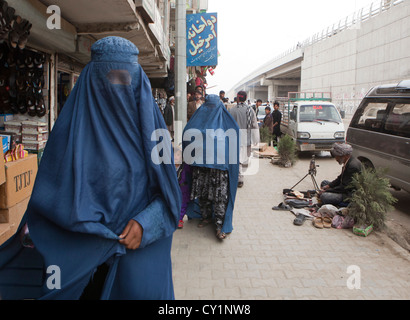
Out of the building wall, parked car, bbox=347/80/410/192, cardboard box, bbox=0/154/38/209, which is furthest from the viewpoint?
the building wall

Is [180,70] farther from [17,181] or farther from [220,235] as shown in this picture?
[17,181]

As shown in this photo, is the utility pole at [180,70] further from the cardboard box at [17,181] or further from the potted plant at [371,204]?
the potted plant at [371,204]

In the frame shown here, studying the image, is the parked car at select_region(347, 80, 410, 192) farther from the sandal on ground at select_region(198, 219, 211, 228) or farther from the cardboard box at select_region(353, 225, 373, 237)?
the sandal on ground at select_region(198, 219, 211, 228)

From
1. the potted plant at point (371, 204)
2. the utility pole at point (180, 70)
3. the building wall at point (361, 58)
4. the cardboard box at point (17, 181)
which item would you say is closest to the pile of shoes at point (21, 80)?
the cardboard box at point (17, 181)

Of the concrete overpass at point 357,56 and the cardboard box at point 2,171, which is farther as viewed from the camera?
the concrete overpass at point 357,56

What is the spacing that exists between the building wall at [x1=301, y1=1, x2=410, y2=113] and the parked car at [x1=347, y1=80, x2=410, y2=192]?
17.9 meters

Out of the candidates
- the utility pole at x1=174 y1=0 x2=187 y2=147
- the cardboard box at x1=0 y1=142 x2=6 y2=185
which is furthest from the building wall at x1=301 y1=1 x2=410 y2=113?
the cardboard box at x1=0 y1=142 x2=6 y2=185

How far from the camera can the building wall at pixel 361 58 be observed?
73.7 feet

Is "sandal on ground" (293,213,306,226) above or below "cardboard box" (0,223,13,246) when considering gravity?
below

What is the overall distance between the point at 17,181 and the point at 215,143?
2.31 meters

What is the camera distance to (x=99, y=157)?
1542mm

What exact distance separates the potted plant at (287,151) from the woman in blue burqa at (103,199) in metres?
8.29

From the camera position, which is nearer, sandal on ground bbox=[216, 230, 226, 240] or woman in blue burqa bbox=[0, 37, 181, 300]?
woman in blue burqa bbox=[0, 37, 181, 300]

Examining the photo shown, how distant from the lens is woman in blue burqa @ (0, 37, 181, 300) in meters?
1.48
